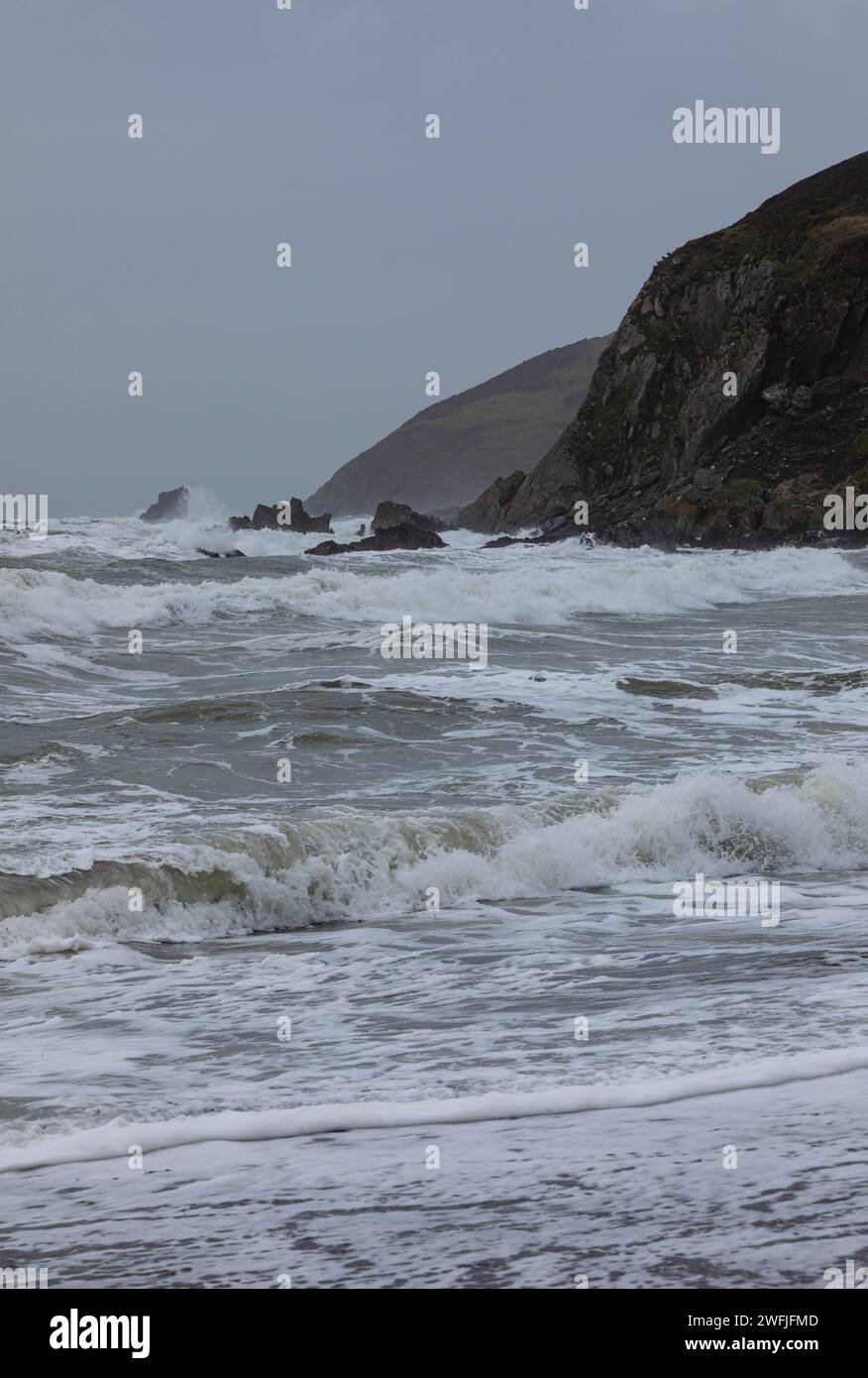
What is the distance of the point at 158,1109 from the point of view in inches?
192

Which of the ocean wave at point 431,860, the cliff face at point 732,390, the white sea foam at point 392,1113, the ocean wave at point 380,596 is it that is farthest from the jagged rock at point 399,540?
the white sea foam at point 392,1113

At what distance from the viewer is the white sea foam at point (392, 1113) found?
454cm

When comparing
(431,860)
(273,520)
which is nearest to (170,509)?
(273,520)

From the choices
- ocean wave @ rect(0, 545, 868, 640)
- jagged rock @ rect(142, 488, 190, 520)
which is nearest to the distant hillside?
jagged rock @ rect(142, 488, 190, 520)

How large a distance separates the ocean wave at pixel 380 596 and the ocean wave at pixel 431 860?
44.5ft

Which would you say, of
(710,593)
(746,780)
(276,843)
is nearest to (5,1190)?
(276,843)

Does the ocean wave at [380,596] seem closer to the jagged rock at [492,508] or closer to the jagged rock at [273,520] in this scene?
the jagged rock at [273,520]

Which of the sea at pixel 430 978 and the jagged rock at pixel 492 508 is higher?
the jagged rock at pixel 492 508

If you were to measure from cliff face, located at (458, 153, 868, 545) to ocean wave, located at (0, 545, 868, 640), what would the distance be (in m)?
22.3

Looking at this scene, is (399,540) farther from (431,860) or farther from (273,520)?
(431,860)

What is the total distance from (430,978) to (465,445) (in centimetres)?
15917

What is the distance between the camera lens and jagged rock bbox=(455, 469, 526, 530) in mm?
75750

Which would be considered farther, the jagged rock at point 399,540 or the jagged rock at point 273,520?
the jagged rock at point 273,520
